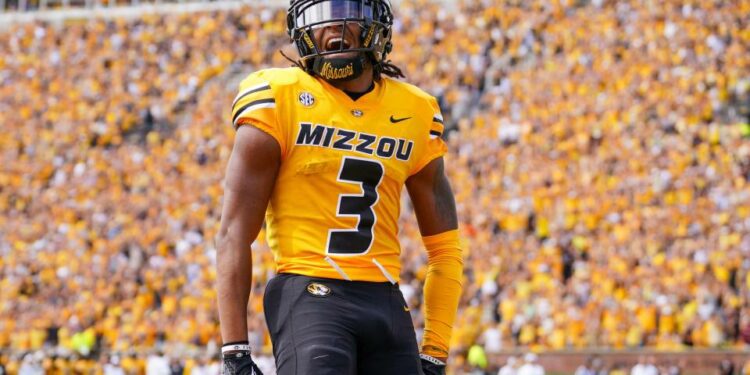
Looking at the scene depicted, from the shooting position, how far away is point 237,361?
3.46m

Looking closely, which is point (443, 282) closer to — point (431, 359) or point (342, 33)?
point (431, 359)

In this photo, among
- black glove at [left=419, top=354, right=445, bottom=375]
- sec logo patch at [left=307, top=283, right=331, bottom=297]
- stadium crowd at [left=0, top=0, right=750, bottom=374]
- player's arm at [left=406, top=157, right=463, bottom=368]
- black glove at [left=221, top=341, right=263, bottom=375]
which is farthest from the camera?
stadium crowd at [left=0, top=0, right=750, bottom=374]

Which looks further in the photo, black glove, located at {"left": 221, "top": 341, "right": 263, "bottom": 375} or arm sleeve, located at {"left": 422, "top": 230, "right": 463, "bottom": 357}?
arm sleeve, located at {"left": 422, "top": 230, "right": 463, "bottom": 357}

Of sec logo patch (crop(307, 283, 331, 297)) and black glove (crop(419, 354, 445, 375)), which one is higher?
sec logo patch (crop(307, 283, 331, 297))

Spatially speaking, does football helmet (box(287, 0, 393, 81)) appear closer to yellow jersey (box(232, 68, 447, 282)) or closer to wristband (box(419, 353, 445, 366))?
yellow jersey (box(232, 68, 447, 282))

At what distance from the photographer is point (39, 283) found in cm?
2073

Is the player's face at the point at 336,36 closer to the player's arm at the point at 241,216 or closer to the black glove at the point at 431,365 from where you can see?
the player's arm at the point at 241,216

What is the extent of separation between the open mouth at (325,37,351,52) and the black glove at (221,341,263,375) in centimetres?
93

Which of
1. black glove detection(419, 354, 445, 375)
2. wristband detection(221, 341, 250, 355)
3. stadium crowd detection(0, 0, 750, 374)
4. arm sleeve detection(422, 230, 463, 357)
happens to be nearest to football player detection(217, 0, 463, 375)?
wristband detection(221, 341, 250, 355)

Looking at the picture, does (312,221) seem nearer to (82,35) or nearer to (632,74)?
(632,74)

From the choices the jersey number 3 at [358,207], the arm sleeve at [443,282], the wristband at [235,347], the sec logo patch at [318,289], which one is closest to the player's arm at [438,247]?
the arm sleeve at [443,282]

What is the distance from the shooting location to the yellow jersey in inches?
141

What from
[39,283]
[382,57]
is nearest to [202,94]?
[39,283]

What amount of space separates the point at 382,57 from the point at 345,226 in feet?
1.93
